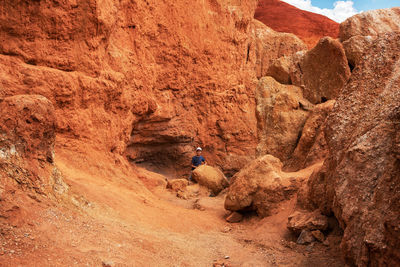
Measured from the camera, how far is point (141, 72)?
26.0ft

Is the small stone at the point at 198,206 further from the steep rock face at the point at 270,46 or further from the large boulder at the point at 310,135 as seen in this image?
the steep rock face at the point at 270,46

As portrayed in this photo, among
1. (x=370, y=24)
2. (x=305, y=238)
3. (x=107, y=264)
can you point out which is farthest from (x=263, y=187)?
(x=370, y=24)

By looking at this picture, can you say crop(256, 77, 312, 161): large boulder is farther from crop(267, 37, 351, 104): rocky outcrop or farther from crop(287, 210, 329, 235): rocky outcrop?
crop(287, 210, 329, 235): rocky outcrop

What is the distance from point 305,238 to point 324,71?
7088mm

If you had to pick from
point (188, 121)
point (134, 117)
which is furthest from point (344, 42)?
point (134, 117)

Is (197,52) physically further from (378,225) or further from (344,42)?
(378,225)

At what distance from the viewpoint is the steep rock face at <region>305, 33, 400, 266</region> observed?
7.73 feet

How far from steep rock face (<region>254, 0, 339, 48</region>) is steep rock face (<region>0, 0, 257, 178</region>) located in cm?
1623

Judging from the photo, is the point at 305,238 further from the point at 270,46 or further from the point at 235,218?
the point at 270,46

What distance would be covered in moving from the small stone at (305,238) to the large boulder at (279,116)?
5.55m

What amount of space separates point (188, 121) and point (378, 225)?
7.46 meters

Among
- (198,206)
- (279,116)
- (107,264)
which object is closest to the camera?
(107,264)

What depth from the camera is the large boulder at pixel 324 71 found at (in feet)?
31.5

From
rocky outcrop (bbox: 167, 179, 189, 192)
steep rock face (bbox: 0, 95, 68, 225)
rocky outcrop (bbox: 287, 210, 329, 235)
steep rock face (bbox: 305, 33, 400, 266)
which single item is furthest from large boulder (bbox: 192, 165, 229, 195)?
steep rock face (bbox: 0, 95, 68, 225)
